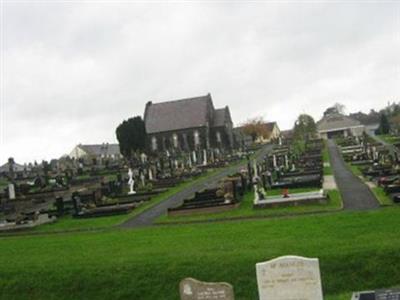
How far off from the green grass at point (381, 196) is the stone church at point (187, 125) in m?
66.8

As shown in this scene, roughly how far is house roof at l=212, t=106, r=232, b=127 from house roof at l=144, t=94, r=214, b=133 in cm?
146

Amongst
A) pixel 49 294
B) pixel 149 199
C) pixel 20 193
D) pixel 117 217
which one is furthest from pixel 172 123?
pixel 49 294

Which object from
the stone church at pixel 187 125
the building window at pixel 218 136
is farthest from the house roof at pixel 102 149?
the building window at pixel 218 136

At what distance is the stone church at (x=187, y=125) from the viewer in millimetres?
93938

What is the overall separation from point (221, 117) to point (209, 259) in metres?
84.5

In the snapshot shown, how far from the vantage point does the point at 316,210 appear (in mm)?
21422

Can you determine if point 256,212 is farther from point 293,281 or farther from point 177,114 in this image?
point 177,114

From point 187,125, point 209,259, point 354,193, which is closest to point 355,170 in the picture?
point 354,193

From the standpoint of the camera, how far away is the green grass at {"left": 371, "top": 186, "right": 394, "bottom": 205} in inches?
855

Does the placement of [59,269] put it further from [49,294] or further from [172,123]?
[172,123]

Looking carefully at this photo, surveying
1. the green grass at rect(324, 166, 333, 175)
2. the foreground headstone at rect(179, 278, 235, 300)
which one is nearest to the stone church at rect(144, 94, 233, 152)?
the green grass at rect(324, 166, 333, 175)

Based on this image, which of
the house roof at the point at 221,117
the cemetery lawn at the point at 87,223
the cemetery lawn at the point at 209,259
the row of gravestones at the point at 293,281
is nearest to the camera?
the row of gravestones at the point at 293,281

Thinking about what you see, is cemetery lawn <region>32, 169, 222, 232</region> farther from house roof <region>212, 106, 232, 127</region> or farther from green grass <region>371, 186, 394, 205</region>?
house roof <region>212, 106, 232, 127</region>

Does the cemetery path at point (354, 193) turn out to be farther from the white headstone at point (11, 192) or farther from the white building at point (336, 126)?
the white building at point (336, 126)
